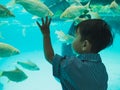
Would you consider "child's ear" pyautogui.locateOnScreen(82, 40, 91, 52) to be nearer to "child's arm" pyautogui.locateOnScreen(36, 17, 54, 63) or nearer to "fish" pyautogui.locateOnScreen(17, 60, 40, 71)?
"child's arm" pyautogui.locateOnScreen(36, 17, 54, 63)

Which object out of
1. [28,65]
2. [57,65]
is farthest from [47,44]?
[28,65]

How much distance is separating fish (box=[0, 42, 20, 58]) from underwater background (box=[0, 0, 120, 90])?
26 centimetres

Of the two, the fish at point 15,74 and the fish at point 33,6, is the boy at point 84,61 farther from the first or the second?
the fish at point 15,74

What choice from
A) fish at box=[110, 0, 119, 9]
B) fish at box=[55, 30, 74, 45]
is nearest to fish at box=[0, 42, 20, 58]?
fish at box=[55, 30, 74, 45]

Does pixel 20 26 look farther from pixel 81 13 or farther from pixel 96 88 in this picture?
pixel 96 88

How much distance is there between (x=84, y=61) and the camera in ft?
5.45

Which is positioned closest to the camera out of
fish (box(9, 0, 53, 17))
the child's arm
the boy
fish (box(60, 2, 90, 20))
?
the boy

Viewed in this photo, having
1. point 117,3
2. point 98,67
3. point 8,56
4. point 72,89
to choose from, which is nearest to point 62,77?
point 72,89

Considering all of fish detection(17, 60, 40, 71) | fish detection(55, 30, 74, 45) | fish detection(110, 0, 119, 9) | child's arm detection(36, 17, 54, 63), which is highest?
fish detection(110, 0, 119, 9)

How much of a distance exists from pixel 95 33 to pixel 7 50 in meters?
2.17

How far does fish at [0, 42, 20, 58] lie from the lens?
3.69m

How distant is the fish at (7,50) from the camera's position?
369 centimetres

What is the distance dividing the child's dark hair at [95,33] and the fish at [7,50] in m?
2.08

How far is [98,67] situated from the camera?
1669 mm
